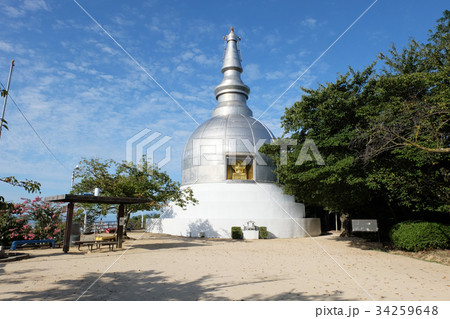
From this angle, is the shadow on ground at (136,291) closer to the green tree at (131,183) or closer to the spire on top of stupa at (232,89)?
the green tree at (131,183)

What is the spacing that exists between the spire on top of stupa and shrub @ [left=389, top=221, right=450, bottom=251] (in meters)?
21.5

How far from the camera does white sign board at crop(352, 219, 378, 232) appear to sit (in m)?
17.8

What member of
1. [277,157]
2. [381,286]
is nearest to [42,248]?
[277,157]

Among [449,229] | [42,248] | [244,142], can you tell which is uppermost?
[244,142]

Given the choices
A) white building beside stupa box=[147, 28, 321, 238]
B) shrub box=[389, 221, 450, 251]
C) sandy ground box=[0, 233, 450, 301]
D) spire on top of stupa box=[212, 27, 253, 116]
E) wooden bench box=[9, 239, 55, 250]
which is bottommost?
sandy ground box=[0, 233, 450, 301]

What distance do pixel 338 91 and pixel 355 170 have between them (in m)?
5.38

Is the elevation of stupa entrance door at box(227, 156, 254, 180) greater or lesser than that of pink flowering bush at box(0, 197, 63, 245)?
greater

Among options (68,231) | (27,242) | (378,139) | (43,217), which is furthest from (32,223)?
(378,139)

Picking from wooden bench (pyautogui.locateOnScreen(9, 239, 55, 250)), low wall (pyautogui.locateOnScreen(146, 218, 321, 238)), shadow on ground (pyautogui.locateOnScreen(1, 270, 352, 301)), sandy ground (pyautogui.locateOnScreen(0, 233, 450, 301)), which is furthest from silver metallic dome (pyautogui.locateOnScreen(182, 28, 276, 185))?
shadow on ground (pyautogui.locateOnScreen(1, 270, 352, 301))

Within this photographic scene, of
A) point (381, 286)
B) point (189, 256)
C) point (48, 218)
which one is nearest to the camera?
point (381, 286)

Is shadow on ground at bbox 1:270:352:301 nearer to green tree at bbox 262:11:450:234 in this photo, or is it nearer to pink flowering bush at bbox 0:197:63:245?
green tree at bbox 262:11:450:234

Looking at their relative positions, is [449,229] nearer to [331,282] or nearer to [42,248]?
[331,282]

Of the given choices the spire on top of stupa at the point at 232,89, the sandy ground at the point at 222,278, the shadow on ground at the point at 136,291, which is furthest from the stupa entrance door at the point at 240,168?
the shadow on ground at the point at 136,291

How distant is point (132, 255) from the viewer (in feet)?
45.3
